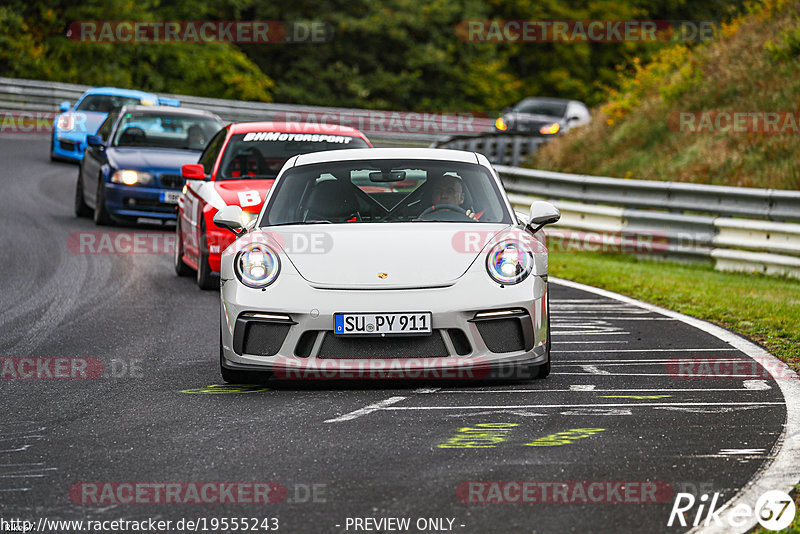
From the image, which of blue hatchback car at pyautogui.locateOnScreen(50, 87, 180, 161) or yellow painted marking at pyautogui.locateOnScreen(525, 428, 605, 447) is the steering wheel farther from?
blue hatchback car at pyautogui.locateOnScreen(50, 87, 180, 161)

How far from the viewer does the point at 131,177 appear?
1628 centimetres

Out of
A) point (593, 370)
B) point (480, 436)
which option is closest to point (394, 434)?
point (480, 436)

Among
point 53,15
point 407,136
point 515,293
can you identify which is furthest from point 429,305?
point 53,15

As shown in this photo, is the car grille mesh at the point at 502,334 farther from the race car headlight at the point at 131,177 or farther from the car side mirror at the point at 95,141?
the car side mirror at the point at 95,141

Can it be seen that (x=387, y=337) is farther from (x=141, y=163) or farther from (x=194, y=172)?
(x=141, y=163)

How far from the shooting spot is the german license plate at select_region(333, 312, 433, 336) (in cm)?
704

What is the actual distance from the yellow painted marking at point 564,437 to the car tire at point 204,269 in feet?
20.6

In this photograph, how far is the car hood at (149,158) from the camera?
53.4ft

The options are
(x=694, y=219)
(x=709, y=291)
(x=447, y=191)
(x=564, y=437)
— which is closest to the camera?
(x=564, y=437)

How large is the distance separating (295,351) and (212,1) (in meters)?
42.1

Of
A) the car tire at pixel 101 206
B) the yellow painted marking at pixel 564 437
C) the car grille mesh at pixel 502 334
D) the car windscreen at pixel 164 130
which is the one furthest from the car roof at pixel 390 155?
the car windscreen at pixel 164 130

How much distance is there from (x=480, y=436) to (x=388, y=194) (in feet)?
9.61

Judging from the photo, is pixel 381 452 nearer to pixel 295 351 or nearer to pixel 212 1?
pixel 295 351

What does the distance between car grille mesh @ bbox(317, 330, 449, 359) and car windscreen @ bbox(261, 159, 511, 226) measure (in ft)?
3.50
